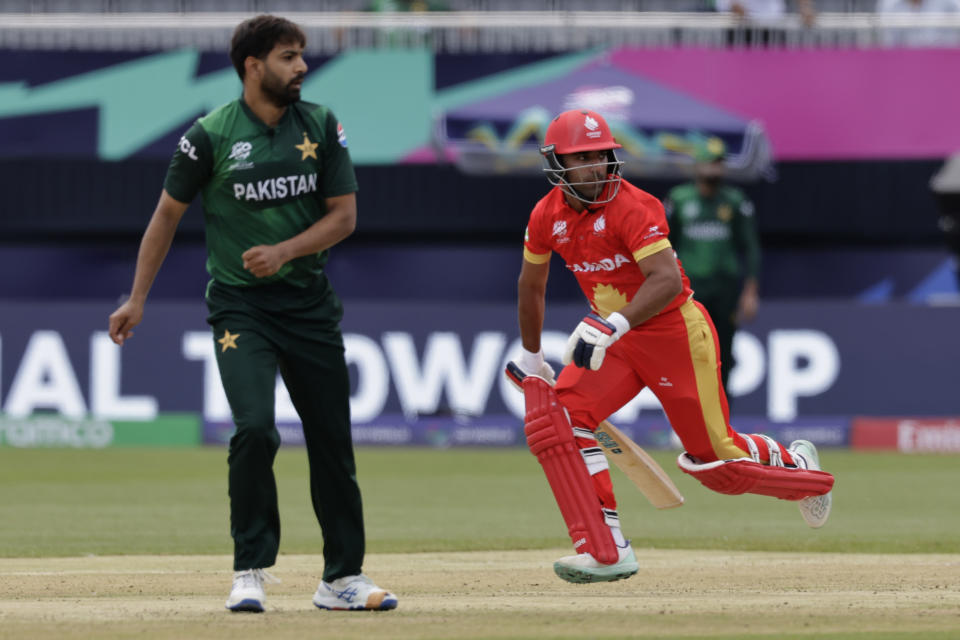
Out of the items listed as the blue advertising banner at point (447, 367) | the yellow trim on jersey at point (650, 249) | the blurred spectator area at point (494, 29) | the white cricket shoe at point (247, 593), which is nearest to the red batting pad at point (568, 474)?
the yellow trim on jersey at point (650, 249)

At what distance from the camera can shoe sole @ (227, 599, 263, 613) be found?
5.97 m

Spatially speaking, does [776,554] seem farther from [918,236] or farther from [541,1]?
[541,1]

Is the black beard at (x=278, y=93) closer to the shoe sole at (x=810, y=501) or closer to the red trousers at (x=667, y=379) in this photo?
the red trousers at (x=667, y=379)

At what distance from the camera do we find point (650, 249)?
21.9 feet

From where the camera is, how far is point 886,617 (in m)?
5.85

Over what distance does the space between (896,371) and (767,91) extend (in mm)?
3311

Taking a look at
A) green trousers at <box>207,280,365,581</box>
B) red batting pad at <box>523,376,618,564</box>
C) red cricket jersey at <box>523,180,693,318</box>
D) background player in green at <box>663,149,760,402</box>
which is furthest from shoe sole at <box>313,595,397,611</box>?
background player in green at <box>663,149,760,402</box>

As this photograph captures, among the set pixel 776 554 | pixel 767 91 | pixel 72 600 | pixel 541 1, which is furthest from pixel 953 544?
pixel 541 1

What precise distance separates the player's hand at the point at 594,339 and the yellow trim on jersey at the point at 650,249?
26 cm

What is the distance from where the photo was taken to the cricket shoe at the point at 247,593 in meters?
5.98

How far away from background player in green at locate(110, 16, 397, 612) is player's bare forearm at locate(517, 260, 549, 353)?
3.50 feet

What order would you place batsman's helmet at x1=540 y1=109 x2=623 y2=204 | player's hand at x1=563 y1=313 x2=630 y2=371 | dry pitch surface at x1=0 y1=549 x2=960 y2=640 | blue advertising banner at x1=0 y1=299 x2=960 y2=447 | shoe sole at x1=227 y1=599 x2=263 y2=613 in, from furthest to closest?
blue advertising banner at x1=0 y1=299 x2=960 y2=447
batsman's helmet at x1=540 y1=109 x2=623 y2=204
player's hand at x1=563 y1=313 x2=630 y2=371
shoe sole at x1=227 y1=599 x2=263 y2=613
dry pitch surface at x1=0 y1=549 x2=960 y2=640

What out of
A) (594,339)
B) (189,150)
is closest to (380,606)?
(594,339)

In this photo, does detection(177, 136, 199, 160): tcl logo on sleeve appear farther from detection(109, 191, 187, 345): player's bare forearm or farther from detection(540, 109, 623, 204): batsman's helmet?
detection(540, 109, 623, 204): batsman's helmet
